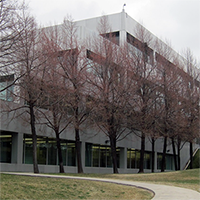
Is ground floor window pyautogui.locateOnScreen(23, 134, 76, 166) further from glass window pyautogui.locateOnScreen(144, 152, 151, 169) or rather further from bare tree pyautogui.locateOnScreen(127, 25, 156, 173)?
glass window pyautogui.locateOnScreen(144, 152, 151, 169)

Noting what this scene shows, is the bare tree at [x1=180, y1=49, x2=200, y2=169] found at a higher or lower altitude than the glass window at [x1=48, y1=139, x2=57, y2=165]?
higher

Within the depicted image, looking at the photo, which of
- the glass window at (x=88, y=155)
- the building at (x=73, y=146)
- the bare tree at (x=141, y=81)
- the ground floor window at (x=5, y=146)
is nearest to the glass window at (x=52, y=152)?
the building at (x=73, y=146)

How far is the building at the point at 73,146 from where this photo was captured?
27.1 metres

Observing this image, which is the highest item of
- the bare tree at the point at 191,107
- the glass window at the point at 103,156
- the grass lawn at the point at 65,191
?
the bare tree at the point at 191,107

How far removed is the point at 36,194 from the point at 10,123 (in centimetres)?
1383

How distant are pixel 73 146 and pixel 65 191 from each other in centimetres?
1862

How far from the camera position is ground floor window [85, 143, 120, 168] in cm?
3447

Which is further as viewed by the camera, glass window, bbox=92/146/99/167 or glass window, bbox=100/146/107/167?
glass window, bbox=100/146/107/167

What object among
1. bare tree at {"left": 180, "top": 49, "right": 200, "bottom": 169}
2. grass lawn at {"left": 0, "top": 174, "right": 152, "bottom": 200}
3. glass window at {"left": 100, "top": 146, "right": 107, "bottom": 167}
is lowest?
grass lawn at {"left": 0, "top": 174, "right": 152, "bottom": 200}

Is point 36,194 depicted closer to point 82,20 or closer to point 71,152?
point 71,152

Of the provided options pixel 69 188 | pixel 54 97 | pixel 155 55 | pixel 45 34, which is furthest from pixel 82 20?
pixel 69 188

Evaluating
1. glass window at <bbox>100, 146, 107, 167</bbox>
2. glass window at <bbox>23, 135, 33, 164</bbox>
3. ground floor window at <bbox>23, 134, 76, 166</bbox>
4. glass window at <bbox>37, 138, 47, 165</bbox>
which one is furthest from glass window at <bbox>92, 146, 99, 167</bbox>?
glass window at <bbox>23, 135, 33, 164</bbox>

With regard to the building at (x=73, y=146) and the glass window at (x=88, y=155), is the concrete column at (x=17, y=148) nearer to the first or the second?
the building at (x=73, y=146)

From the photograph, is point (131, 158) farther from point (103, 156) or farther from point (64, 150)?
point (64, 150)
